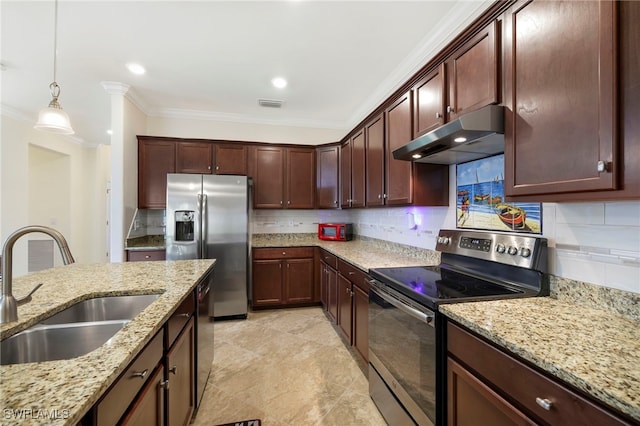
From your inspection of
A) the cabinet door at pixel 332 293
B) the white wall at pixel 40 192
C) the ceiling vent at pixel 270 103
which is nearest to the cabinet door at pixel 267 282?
the cabinet door at pixel 332 293

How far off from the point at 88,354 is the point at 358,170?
272 cm

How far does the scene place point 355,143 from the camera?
10.4 feet

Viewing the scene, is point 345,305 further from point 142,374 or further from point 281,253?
point 142,374

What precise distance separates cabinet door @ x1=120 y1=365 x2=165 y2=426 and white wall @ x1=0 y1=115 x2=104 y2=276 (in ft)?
Answer: 15.2

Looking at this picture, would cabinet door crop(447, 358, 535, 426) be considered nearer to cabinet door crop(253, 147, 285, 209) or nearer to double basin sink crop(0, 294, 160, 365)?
double basin sink crop(0, 294, 160, 365)

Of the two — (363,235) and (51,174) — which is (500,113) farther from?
(51,174)

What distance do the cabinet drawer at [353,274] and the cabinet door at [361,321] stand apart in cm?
5

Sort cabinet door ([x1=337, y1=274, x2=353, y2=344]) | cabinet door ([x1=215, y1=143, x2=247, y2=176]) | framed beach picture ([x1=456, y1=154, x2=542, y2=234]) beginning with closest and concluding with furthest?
framed beach picture ([x1=456, y1=154, x2=542, y2=234]), cabinet door ([x1=337, y1=274, x2=353, y2=344]), cabinet door ([x1=215, y1=143, x2=247, y2=176])

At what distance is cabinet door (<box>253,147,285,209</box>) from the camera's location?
385cm

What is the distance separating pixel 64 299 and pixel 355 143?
2787 mm

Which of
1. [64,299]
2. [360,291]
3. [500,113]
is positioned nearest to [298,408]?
[360,291]

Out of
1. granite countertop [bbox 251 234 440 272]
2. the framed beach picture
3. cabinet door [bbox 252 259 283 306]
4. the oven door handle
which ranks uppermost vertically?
the framed beach picture

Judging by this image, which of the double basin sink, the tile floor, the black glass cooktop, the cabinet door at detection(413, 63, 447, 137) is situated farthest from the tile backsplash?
the double basin sink

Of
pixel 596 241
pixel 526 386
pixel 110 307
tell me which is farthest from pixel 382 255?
pixel 110 307
